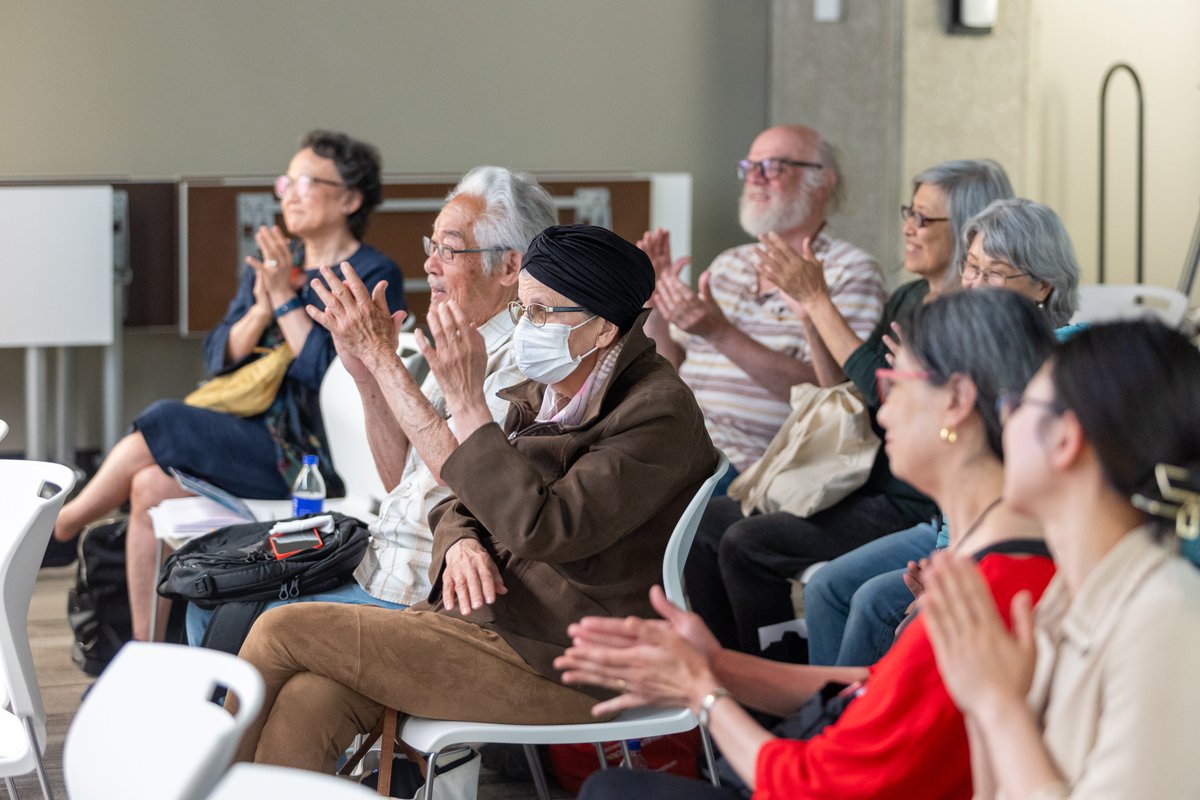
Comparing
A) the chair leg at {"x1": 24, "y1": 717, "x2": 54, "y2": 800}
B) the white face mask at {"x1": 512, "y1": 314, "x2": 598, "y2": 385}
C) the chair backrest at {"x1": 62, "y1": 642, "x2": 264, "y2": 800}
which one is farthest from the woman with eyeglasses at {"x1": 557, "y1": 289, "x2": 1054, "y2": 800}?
the chair leg at {"x1": 24, "y1": 717, "x2": 54, "y2": 800}

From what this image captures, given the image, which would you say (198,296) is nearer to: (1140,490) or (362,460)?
(362,460)

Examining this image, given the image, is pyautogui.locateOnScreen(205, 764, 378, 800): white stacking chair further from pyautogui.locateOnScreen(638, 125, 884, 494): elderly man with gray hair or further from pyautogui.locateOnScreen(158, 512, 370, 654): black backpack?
pyautogui.locateOnScreen(638, 125, 884, 494): elderly man with gray hair

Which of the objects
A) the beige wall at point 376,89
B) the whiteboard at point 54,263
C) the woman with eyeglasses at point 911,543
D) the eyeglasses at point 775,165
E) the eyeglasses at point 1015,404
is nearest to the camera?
the eyeglasses at point 1015,404

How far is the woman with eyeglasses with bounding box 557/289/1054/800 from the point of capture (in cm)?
144

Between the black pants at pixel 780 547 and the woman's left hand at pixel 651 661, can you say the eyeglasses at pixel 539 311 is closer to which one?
the woman's left hand at pixel 651 661

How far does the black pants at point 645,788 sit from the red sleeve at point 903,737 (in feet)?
0.90

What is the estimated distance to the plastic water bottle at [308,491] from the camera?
312cm

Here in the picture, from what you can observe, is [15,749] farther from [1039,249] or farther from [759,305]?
[759,305]

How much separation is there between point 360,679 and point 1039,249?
1.56m

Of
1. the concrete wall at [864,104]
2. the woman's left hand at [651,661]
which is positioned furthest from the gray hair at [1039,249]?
the concrete wall at [864,104]

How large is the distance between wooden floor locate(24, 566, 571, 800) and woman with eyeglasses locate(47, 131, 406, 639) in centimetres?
24

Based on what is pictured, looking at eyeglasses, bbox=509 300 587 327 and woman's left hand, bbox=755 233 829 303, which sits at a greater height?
woman's left hand, bbox=755 233 829 303

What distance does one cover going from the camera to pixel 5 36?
5266mm

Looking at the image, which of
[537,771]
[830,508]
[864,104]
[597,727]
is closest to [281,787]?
[597,727]
